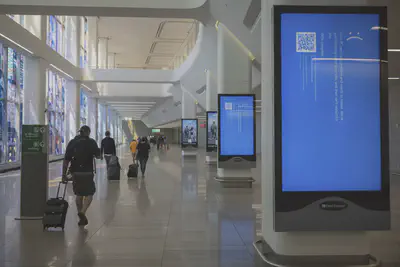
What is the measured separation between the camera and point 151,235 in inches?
253

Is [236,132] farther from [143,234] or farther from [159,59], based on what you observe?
[159,59]

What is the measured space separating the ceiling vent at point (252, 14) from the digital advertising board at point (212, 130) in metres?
8.94

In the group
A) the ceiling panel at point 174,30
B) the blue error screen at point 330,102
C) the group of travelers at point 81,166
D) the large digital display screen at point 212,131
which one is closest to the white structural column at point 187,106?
the ceiling panel at point 174,30

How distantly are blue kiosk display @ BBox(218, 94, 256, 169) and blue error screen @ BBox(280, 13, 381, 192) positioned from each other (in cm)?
815

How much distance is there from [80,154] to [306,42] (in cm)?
440

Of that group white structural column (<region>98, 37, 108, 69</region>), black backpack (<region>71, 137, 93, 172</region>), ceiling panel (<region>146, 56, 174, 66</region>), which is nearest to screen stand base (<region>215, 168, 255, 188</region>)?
black backpack (<region>71, 137, 93, 172</region>)

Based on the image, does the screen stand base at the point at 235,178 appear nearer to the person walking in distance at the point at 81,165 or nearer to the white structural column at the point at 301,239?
the person walking in distance at the point at 81,165

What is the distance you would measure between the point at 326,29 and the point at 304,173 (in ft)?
5.88

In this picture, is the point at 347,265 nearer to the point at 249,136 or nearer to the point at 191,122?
the point at 249,136

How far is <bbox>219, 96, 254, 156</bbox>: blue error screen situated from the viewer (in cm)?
1313

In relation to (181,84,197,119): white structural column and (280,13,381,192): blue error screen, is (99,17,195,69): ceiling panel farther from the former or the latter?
(280,13,381,192): blue error screen

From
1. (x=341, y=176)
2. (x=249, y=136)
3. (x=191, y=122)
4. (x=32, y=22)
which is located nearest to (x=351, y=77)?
(x=341, y=176)

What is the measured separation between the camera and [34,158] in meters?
7.71

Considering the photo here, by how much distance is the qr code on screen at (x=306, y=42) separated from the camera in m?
4.84
